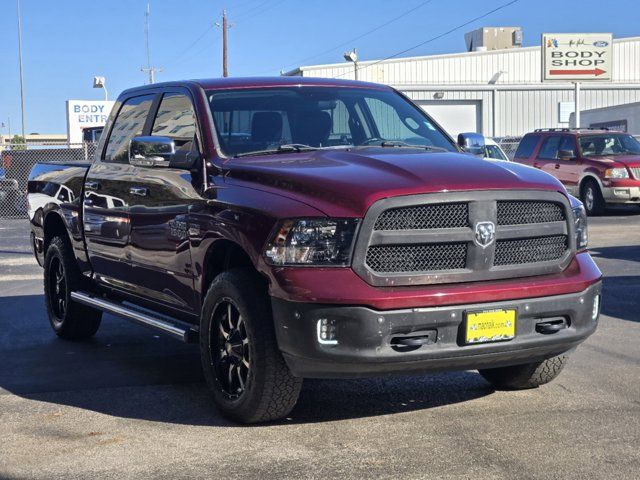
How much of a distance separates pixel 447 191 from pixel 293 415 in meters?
1.59

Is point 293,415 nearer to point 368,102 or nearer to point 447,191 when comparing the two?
point 447,191

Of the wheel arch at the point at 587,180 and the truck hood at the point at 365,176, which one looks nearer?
the truck hood at the point at 365,176

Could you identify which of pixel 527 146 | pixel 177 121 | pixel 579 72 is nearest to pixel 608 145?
pixel 527 146

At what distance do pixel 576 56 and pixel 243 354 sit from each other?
1640 inches

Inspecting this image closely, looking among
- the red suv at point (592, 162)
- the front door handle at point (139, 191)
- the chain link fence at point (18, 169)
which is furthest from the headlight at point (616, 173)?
the front door handle at point (139, 191)

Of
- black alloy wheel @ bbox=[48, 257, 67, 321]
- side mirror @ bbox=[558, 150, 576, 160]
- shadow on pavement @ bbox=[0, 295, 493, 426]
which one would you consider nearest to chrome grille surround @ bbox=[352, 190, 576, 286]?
shadow on pavement @ bbox=[0, 295, 493, 426]

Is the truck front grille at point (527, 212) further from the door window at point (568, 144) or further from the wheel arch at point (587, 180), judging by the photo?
the door window at point (568, 144)

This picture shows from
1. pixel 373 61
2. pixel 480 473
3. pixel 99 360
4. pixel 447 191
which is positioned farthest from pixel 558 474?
pixel 373 61

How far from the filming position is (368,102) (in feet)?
23.5

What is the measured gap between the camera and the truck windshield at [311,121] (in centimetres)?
642

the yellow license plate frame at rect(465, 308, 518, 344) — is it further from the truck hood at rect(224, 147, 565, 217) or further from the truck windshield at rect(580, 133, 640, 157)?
the truck windshield at rect(580, 133, 640, 157)

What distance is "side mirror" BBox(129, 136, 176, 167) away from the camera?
6.32 meters

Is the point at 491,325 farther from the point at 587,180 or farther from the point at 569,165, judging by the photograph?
the point at 569,165

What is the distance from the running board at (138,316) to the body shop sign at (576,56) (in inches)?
1515
